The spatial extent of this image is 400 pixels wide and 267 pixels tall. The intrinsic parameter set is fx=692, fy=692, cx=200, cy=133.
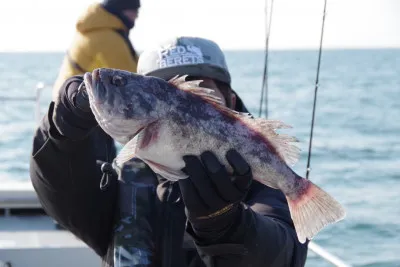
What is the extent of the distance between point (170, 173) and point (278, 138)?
40 centimetres

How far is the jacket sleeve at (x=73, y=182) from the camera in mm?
2828

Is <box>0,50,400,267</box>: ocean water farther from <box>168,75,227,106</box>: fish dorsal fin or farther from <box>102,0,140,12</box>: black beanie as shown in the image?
<box>102,0,140,12</box>: black beanie

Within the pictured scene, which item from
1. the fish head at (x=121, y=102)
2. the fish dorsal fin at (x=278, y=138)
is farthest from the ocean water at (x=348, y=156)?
the fish head at (x=121, y=102)

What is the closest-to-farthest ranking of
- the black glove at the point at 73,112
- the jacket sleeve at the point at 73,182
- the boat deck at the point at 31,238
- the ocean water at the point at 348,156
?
the black glove at the point at 73,112
the jacket sleeve at the point at 73,182
the boat deck at the point at 31,238
the ocean water at the point at 348,156

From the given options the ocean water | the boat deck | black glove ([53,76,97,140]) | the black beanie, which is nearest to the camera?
black glove ([53,76,97,140])

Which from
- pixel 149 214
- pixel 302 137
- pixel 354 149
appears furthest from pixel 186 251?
pixel 302 137

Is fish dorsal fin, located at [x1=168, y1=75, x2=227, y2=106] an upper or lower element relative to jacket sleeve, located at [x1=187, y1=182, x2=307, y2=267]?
upper

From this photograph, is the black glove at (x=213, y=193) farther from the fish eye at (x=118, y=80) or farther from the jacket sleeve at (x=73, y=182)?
the jacket sleeve at (x=73, y=182)

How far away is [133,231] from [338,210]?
37.1 inches

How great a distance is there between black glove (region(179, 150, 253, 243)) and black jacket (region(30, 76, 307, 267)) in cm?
5

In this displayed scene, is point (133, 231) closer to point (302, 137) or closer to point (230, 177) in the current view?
point (230, 177)

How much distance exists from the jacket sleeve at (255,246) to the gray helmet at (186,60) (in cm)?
67

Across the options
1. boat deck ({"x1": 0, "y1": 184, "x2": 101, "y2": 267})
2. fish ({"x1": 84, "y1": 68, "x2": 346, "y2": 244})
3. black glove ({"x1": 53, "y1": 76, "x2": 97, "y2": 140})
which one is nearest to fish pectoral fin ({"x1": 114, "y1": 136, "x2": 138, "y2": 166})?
fish ({"x1": 84, "y1": 68, "x2": 346, "y2": 244})

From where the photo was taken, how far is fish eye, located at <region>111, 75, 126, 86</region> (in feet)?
7.54
